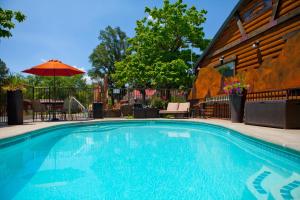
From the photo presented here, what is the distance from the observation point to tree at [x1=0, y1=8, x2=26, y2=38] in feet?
27.2

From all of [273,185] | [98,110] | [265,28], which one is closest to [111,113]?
[98,110]

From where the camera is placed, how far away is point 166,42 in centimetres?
2053

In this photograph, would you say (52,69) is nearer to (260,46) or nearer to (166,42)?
(260,46)

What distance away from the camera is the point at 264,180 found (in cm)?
280

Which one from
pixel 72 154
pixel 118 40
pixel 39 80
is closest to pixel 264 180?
pixel 72 154

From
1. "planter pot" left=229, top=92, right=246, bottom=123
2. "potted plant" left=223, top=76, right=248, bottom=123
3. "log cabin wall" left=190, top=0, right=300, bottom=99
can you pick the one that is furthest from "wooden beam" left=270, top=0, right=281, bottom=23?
"planter pot" left=229, top=92, right=246, bottom=123

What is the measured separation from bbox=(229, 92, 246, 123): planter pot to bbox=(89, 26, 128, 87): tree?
36017mm

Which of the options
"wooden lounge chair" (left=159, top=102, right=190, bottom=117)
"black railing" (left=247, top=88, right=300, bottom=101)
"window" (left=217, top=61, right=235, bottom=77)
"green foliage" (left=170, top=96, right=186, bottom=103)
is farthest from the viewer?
"green foliage" (left=170, top=96, right=186, bottom=103)

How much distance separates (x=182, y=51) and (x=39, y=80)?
148 ft

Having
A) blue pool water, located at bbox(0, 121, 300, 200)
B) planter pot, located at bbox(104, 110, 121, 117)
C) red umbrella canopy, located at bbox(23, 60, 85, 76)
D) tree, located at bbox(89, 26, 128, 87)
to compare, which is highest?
tree, located at bbox(89, 26, 128, 87)

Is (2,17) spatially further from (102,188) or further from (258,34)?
(258,34)

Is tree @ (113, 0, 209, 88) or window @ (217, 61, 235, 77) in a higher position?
tree @ (113, 0, 209, 88)

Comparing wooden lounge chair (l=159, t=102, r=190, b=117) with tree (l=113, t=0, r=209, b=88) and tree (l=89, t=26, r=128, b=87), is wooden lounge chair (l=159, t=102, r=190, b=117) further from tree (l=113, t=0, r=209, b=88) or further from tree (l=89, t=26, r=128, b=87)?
tree (l=89, t=26, r=128, b=87)

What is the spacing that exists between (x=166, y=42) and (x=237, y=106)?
45.2ft
